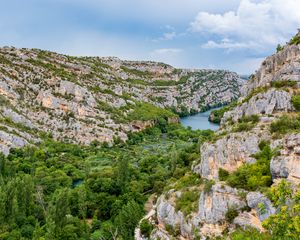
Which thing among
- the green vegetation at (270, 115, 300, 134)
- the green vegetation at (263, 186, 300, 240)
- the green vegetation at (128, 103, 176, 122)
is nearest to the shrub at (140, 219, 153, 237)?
the green vegetation at (270, 115, 300, 134)

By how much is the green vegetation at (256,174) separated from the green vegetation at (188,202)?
479cm

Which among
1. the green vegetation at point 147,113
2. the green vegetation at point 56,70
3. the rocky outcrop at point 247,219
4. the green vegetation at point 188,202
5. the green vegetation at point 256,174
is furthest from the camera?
the green vegetation at point 147,113

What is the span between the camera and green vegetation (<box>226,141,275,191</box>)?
3340 centimetres

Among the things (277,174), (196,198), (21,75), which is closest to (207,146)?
(196,198)

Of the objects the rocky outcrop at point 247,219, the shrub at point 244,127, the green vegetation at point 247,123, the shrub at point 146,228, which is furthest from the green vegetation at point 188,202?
the green vegetation at point 247,123

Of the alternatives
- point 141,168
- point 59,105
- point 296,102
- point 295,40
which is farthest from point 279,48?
point 59,105

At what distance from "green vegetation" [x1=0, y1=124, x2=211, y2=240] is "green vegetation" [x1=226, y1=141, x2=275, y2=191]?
6.82 metres

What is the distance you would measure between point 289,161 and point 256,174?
399 cm

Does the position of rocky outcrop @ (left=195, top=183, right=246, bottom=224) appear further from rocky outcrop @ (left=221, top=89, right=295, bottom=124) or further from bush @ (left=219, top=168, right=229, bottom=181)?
rocky outcrop @ (left=221, top=89, right=295, bottom=124)

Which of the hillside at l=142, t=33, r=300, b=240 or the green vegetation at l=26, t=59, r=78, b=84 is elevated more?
the green vegetation at l=26, t=59, r=78, b=84

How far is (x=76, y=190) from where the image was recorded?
67.6 meters

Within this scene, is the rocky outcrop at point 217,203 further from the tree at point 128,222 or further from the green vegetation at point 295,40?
the green vegetation at point 295,40

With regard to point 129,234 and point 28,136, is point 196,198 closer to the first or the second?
point 129,234

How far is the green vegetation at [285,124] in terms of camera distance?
36.6 metres
